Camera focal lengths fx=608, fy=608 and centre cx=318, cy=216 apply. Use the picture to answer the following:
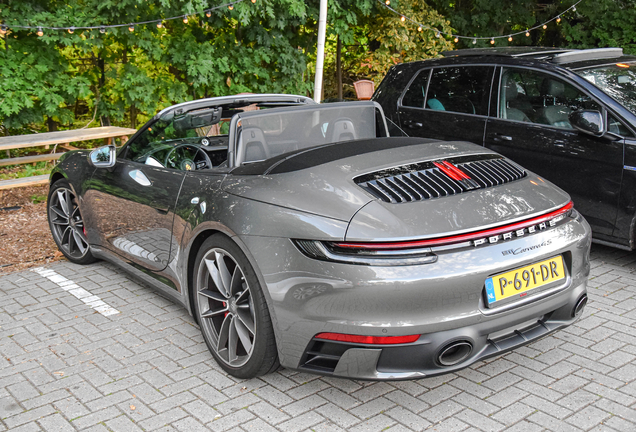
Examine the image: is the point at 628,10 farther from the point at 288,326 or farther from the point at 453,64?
the point at 288,326

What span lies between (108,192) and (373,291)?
8.55 feet

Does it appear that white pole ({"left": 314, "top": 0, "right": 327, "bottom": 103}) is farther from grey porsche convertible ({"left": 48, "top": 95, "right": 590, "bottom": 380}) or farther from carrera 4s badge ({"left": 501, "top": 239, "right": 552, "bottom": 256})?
carrera 4s badge ({"left": 501, "top": 239, "right": 552, "bottom": 256})

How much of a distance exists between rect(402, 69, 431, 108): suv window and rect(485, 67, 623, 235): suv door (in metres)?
0.95

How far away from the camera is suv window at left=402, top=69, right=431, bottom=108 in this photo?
6.45 metres

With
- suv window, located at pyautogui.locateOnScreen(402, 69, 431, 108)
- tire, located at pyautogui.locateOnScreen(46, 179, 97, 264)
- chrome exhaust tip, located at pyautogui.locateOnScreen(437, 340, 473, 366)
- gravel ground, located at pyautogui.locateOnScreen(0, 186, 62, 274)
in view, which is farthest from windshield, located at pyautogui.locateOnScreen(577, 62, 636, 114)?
gravel ground, located at pyautogui.locateOnScreen(0, 186, 62, 274)

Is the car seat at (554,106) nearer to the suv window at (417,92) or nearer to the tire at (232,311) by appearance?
the suv window at (417,92)

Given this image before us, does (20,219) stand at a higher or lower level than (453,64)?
lower

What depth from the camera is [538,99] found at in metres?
5.41

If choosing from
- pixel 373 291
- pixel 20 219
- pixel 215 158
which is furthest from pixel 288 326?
pixel 20 219

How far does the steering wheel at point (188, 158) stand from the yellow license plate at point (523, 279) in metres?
2.06

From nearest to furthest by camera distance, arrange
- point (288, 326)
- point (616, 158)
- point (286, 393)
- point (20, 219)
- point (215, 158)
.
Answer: point (288, 326), point (286, 393), point (215, 158), point (616, 158), point (20, 219)

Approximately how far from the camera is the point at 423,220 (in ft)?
8.94

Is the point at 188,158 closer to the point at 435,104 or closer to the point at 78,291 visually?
the point at 78,291

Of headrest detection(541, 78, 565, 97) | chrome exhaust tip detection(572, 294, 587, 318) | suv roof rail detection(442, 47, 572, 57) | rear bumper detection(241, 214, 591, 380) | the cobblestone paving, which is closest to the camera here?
rear bumper detection(241, 214, 591, 380)
